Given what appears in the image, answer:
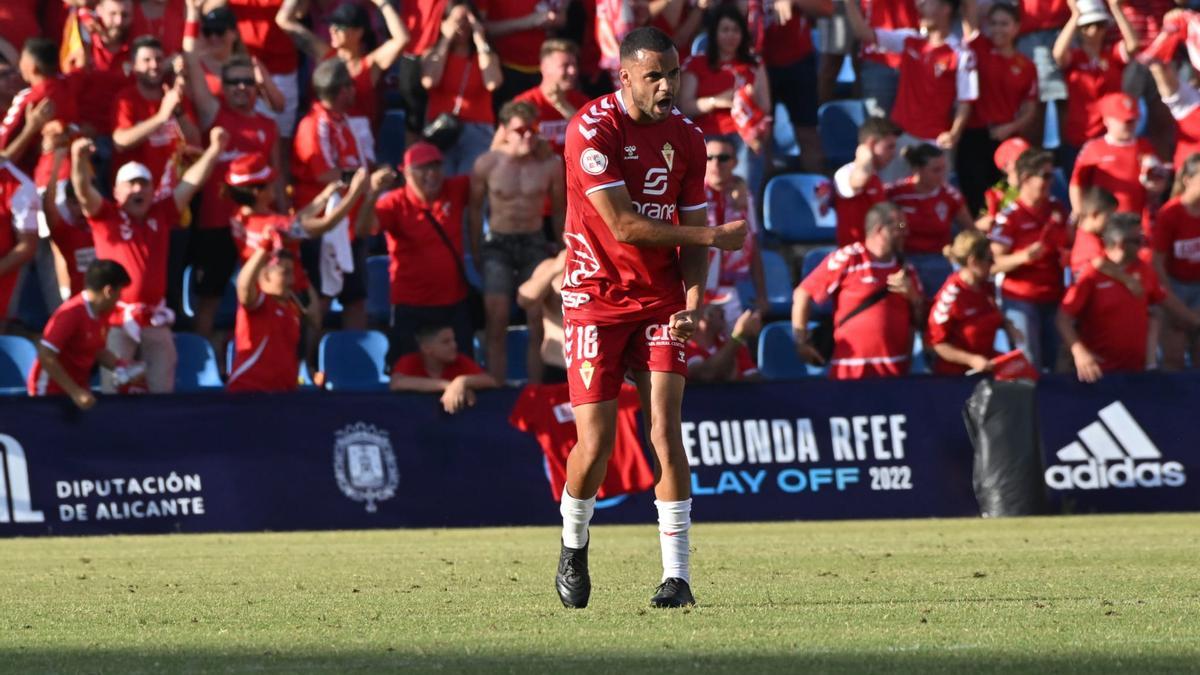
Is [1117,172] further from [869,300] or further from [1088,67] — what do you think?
[869,300]

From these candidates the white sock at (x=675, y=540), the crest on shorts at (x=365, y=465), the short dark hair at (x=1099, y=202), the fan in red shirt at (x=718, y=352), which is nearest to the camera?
the white sock at (x=675, y=540)

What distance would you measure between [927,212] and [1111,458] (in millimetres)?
2916

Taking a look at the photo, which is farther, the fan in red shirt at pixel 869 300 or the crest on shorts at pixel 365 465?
the fan in red shirt at pixel 869 300

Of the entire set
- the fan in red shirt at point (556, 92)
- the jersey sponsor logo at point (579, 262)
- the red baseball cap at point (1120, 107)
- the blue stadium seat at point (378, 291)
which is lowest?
the blue stadium seat at point (378, 291)

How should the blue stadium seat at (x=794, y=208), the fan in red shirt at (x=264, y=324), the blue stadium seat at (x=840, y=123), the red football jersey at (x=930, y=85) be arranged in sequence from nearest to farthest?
the fan in red shirt at (x=264, y=324), the blue stadium seat at (x=794, y=208), the red football jersey at (x=930, y=85), the blue stadium seat at (x=840, y=123)

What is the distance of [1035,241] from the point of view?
15.6 m

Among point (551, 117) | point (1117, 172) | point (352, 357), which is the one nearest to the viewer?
point (352, 357)

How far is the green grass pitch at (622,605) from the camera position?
19.7ft

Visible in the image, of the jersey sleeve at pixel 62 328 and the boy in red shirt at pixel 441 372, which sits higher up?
the jersey sleeve at pixel 62 328

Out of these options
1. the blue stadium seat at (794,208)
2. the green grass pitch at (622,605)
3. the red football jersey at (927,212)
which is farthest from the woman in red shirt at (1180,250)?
the green grass pitch at (622,605)

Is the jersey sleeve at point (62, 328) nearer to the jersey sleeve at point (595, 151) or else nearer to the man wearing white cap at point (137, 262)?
the man wearing white cap at point (137, 262)

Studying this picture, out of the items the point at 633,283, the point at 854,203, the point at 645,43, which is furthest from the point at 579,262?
the point at 854,203

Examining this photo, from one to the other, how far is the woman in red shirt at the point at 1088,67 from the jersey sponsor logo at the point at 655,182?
10.9 m

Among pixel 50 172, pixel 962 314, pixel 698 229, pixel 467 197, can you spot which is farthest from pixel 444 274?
pixel 698 229
